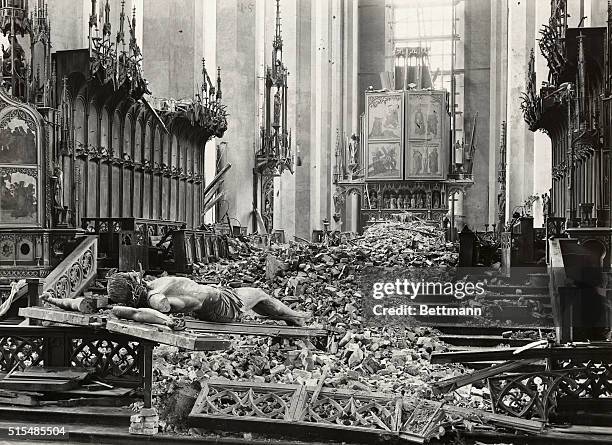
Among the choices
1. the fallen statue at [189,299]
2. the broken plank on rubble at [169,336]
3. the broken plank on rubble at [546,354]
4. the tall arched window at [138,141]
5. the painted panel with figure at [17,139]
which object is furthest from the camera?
the tall arched window at [138,141]

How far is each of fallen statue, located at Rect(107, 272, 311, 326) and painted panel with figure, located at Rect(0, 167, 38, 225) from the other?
518cm

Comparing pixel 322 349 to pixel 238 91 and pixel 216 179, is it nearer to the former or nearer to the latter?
pixel 216 179

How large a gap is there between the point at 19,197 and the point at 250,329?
5685mm

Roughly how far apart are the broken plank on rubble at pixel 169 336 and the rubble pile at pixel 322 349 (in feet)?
2.72

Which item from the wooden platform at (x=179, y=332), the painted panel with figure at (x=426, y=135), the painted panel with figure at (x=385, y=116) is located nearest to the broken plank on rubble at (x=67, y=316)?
the wooden platform at (x=179, y=332)

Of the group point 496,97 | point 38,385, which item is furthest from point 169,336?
point 496,97

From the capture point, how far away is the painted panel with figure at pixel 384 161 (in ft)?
97.0

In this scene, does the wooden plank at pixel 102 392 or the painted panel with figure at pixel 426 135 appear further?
the painted panel with figure at pixel 426 135

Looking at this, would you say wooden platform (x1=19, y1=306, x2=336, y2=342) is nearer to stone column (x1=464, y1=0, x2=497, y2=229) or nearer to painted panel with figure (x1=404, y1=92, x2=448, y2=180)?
painted panel with figure (x1=404, y1=92, x2=448, y2=180)

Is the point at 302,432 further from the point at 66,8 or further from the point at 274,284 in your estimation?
the point at 66,8

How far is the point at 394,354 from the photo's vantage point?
28.2ft

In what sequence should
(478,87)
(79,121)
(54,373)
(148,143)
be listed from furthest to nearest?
(478,87) → (148,143) → (79,121) → (54,373)

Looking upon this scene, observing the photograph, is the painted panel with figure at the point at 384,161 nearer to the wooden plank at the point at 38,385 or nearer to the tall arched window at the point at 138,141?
the tall arched window at the point at 138,141

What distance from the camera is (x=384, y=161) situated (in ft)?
98.0
